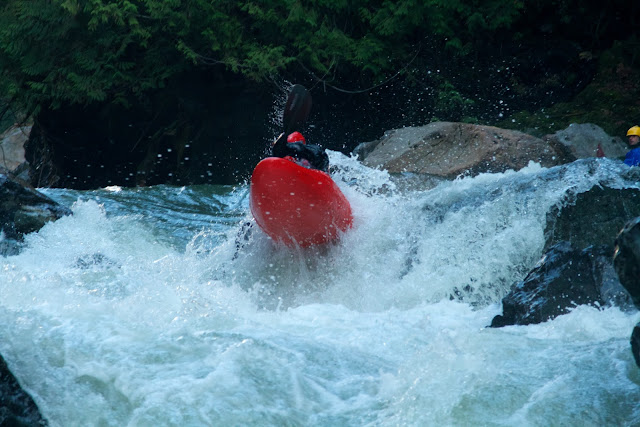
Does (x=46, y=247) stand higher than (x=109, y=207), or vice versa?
(x=46, y=247)

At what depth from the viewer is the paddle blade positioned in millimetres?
4648

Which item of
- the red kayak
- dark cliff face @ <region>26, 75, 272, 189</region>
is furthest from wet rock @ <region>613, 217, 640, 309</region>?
dark cliff face @ <region>26, 75, 272, 189</region>

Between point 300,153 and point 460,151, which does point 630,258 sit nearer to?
point 300,153

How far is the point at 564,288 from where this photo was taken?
11.7 feet

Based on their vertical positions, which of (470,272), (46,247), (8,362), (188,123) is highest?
(8,362)

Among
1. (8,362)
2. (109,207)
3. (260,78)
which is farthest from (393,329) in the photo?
(260,78)

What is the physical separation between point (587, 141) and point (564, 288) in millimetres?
5284

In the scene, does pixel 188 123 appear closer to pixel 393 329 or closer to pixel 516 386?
pixel 393 329

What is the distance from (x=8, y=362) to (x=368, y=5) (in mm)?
8425

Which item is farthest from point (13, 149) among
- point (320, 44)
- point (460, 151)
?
point (460, 151)

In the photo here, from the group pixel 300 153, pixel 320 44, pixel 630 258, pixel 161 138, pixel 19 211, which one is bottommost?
pixel 161 138

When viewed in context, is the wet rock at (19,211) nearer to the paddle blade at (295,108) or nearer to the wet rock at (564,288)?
the paddle blade at (295,108)

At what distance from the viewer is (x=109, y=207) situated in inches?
277

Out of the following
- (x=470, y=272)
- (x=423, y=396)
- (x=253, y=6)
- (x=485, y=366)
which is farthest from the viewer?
(x=253, y=6)
